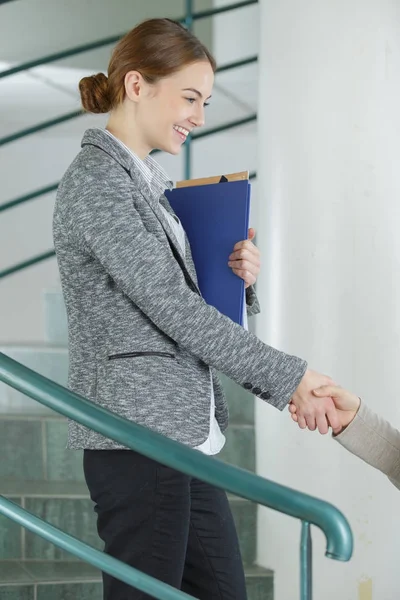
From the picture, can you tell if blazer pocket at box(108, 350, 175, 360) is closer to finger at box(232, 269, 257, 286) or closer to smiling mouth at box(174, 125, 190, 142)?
finger at box(232, 269, 257, 286)

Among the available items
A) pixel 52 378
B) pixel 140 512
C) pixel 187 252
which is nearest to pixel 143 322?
pixel 187 252

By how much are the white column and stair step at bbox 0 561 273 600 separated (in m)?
0.19

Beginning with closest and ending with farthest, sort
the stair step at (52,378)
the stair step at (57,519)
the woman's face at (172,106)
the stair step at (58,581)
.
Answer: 1. the woman's face at (172,106)
2. the stair step at (58,581)
3. the stair step at (57,519)
4. the stair step at (52,378)

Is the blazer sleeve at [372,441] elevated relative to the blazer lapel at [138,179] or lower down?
lower down

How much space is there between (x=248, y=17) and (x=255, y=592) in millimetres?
3802

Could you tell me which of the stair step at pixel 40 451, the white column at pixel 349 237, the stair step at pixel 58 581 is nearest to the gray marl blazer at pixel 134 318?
the white column at pixel 349 237

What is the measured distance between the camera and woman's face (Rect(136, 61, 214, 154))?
1583mm

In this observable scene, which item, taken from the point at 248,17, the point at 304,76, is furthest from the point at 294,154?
the point at 248,17

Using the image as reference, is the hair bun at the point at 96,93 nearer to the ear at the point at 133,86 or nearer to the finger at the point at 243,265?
the ear at the point at 133,86

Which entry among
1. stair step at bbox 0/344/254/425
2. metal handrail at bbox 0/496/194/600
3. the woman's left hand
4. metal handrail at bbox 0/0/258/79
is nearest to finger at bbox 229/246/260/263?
the woman's left hand

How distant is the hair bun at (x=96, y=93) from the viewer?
164cm

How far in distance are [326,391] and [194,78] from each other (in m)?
0.59

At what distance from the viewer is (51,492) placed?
287cm

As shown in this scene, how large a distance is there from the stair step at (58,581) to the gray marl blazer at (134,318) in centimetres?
119
